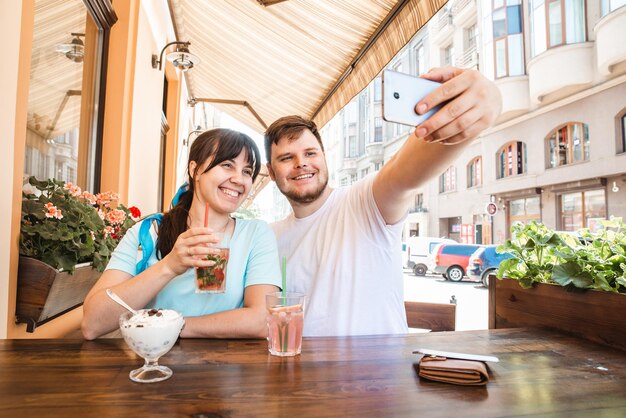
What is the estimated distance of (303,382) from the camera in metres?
0.86

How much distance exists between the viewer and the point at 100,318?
1.18 meters

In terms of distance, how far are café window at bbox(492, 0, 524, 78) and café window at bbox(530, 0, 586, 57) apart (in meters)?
0.89

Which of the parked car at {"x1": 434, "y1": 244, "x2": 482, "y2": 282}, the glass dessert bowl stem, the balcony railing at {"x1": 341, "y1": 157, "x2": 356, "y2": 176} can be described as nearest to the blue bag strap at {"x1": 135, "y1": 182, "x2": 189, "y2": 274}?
the glass dessert bowl stem

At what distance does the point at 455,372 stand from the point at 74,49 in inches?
98.0

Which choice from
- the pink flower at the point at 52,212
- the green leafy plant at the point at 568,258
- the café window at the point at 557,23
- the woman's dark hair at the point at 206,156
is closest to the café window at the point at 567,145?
the café window at the point at 557,23

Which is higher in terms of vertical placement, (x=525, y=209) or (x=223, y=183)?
(x=525, y=209)

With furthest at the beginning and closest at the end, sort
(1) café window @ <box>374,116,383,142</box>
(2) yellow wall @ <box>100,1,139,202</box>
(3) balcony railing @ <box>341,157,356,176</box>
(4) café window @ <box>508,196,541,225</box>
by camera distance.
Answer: (3) balcony railing @ <box>341,157,356,176</box> < (1) café window @ <box>374,116,383,142</box> < (4) café window @ <box>508,196,541,225</box> < (2) yellow wall @ <box>100,1,139,202</box>

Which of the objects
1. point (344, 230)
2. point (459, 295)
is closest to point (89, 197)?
point (344, 230)

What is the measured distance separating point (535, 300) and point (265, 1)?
3.01 meters

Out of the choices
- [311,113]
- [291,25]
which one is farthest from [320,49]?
[311,113]

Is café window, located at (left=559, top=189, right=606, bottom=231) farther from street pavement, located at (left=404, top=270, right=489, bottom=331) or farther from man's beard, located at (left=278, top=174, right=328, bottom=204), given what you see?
man's beard, located at (left=278, top=174, right=328, bottom=204)

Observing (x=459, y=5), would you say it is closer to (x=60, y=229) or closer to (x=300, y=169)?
(x=300, y=169)

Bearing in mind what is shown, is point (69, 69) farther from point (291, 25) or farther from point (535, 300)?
point (535, 300)

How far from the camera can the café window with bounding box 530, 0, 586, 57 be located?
10867mm
